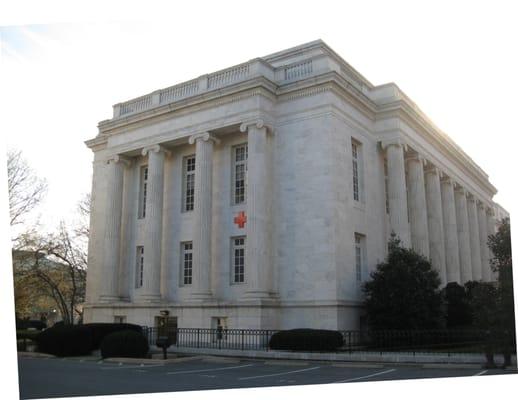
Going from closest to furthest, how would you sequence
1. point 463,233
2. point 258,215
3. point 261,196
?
point 258,215, point 261,196, point 463,233

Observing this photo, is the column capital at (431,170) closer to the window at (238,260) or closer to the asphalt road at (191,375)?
the window at (238,260)

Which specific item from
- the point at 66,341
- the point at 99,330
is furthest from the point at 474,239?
the point at 66,341

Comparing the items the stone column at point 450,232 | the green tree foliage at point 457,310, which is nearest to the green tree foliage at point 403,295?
the green tree foliage at point 457,310

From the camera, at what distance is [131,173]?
35.3 metres

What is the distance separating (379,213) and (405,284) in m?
6.86

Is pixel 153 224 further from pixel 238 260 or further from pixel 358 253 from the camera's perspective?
pixel 358 253

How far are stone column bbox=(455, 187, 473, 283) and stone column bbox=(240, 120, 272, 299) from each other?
21.1 m

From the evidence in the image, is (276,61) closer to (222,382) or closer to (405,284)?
(405,284)

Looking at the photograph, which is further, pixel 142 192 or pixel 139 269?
pixel 142 192

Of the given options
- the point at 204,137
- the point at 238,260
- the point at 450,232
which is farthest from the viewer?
the point at 450,232

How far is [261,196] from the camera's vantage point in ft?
90.3

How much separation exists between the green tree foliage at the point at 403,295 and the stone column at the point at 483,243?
2381 cm

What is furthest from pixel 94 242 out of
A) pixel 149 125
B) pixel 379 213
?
pixel 379 213

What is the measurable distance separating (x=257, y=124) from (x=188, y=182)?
22.5 ft
